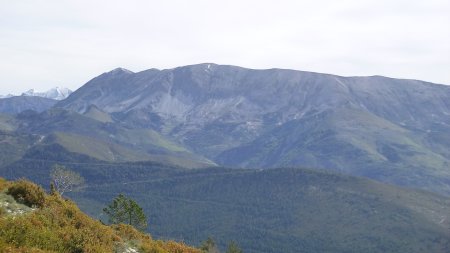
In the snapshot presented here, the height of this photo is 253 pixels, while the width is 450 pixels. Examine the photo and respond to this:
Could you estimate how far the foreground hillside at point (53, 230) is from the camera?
27859 mm

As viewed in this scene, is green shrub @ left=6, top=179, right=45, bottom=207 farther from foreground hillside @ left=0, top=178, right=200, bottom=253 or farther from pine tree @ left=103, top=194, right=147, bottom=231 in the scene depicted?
pine tree @ left=103, top=194, right=147, bottom=231

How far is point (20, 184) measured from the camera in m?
35.8

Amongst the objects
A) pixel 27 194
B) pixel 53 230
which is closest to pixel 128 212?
pixel 27 194

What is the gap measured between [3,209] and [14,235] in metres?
4.80

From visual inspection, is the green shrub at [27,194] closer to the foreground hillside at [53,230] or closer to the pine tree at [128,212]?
the foreground hillside at [53,230]

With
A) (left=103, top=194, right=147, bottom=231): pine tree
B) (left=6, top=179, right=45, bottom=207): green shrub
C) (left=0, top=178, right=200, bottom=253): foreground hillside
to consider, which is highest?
(left=6, top=179, right=45, bottom=207): green shrub

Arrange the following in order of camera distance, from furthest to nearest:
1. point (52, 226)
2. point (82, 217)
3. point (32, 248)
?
point (82, 217)
point (52, 226)
point (32, 248)

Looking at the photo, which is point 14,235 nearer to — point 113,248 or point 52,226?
point 52,226

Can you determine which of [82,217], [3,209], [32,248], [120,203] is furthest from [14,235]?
[120,203]

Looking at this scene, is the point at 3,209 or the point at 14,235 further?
the point at 3,209

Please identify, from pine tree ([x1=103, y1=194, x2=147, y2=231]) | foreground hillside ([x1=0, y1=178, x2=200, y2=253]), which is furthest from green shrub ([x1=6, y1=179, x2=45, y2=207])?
pine tree ([x1=103, y1=194, x2=147, y2=231])

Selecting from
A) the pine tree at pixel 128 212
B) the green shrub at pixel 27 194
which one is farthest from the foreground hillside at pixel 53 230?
the pine tree at pixel 128 212

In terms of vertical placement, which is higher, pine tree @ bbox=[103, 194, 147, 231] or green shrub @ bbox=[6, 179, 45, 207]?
green shrub @ bbox=[6, 179, 45, 207]

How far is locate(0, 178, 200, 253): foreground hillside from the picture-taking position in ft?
91.4
